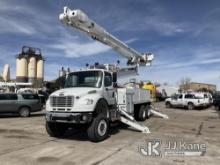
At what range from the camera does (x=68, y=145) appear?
386 inches

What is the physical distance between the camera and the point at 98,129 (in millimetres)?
10602

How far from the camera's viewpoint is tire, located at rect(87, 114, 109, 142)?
10344mm

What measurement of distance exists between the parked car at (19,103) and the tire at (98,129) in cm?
1065

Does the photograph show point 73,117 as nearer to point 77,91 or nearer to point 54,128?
point 77,91

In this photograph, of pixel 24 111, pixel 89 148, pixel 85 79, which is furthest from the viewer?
pixel 24 111

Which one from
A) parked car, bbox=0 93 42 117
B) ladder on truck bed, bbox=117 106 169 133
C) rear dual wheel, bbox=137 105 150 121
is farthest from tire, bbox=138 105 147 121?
parked car, bbox=0 93 42 117

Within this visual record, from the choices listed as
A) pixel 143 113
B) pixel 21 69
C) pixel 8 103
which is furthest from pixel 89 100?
pixel 21 69

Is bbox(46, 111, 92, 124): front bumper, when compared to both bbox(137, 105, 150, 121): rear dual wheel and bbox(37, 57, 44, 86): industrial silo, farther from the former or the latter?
bbox(37, 57, 44, 86): industrial silo

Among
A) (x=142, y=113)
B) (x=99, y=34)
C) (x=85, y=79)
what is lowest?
(x=142, y=113)

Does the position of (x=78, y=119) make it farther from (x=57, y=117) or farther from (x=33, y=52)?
(x=33, y=52)

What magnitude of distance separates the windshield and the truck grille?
1.26m

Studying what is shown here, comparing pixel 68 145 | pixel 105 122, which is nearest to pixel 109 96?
pixel 105 122

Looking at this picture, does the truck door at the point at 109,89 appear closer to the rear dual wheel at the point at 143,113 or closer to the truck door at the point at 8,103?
the rear dual wheel at the point at 143,113

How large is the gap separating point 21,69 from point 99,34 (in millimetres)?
54456
